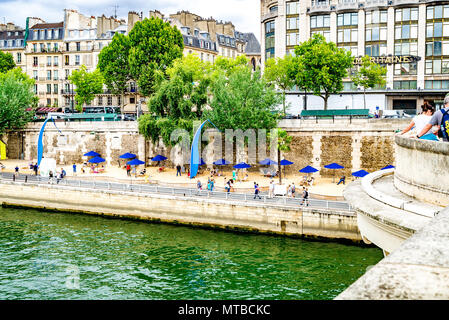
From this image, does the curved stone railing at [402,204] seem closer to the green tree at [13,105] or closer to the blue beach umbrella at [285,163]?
the blue beach umbrella at [285,163]

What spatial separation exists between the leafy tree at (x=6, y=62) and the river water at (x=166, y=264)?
4847 cm

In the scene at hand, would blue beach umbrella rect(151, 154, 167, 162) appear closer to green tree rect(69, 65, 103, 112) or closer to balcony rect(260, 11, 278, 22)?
balcony rect(260, 11, 278, 22)

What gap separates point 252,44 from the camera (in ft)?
318

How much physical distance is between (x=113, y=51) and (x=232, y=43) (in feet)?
111

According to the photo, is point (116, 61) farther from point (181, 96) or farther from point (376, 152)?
point (376, 152)

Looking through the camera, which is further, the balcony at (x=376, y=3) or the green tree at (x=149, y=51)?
the green tree at (x=149, y=51)

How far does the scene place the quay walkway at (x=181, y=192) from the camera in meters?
27.2

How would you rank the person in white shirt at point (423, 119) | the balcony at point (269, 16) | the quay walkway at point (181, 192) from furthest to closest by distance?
the balcony at point (269, 16) → the quay walkway at point (181, 192) → the person in white shirt at point (423, 119)

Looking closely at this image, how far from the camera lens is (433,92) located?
48594 millimetres

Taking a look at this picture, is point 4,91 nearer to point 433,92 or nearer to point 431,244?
point 433,92

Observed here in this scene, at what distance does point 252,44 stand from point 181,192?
70817 millimetres

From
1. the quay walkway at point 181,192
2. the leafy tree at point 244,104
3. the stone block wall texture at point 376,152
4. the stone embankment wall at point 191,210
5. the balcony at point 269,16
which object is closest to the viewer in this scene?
the stone embankment wall at point 191,210

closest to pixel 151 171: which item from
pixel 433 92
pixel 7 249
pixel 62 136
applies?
pixel 62 136

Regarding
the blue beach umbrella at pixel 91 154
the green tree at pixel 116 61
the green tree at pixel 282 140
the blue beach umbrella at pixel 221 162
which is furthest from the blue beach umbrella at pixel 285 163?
the green tree at pixel 116 61
